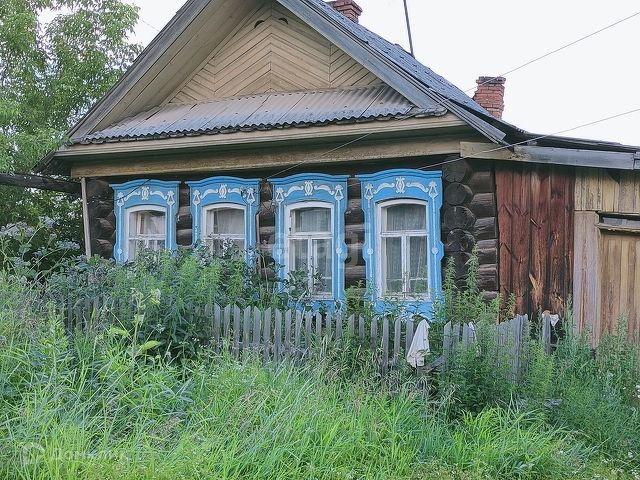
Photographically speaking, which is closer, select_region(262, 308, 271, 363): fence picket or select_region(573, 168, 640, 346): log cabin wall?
select_region(262, 308, 271, 363): fence picket

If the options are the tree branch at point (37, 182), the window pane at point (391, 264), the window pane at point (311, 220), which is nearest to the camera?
the window pane at point (391, 264)

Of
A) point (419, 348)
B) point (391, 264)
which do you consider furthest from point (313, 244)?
point (419, 348)

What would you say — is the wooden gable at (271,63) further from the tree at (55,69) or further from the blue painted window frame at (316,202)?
the tree at (55,69)

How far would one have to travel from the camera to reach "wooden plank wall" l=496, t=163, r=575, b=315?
32.7ft

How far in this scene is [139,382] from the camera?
580 centimetres

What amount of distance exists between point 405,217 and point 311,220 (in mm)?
1449

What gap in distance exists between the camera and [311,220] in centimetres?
1134

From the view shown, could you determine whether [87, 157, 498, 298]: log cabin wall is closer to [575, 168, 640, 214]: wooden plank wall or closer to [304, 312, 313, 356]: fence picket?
[575, 168, 640, 214]: wooden plank wall

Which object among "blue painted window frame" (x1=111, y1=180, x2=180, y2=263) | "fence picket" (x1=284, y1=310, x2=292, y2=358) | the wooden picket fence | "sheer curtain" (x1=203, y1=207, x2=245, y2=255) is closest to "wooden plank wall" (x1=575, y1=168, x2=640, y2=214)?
the wooden picket fence

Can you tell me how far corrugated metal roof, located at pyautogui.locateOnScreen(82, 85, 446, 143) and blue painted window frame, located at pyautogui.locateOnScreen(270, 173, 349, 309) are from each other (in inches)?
37.7

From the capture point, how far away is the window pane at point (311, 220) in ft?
36.8

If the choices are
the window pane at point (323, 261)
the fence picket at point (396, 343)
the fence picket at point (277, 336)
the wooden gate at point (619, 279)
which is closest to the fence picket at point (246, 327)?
the fence picket at point (277, 336)

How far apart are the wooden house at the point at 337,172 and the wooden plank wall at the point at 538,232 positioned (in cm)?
2

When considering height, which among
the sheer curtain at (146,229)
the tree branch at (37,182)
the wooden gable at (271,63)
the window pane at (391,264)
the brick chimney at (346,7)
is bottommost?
the window pane at (391,264)
